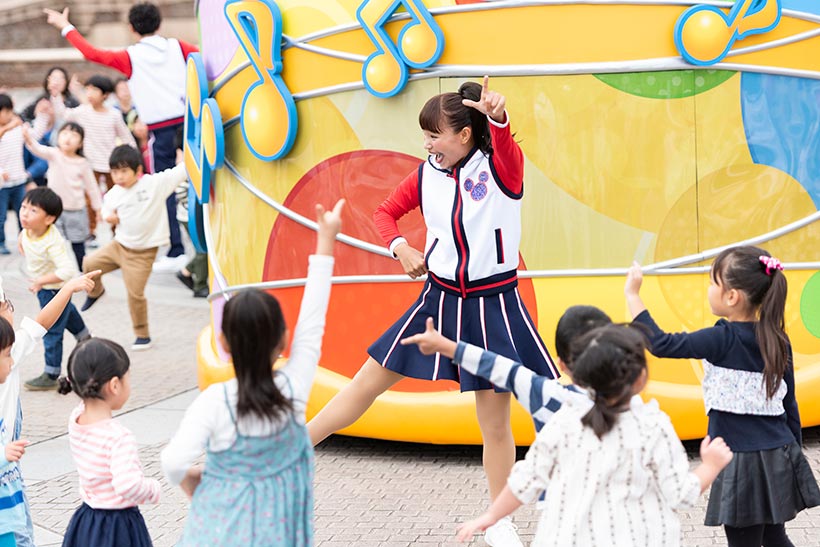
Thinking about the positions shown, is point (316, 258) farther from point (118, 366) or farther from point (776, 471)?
point (776, 471)

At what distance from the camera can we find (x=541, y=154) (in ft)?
17.8

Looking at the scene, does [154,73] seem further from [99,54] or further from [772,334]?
[772,334]

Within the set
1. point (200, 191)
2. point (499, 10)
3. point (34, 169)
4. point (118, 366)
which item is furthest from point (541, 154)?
point (34, 169)

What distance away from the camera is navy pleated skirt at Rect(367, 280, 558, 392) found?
4.42m

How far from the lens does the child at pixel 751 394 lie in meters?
3.74

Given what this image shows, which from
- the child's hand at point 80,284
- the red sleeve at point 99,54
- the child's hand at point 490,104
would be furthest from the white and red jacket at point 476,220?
the red sleeve at point 99,54

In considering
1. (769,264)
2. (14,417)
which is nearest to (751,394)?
(769,264)

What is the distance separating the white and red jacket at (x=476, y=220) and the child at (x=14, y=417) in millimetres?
1327

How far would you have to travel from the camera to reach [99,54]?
8820 millimetres

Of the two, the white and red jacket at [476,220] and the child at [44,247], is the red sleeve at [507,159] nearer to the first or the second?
the white and red jacket at [476,220]

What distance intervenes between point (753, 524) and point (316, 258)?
1668 millimetres

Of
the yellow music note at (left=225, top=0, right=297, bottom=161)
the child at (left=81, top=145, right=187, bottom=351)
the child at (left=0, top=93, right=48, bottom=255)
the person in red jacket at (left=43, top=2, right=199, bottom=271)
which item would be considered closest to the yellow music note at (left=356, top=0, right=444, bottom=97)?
the yellow music note at (left=225, top=0, right=297, bottom=161)

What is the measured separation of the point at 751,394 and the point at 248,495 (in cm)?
166

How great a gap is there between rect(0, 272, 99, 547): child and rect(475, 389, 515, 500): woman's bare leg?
155 cm
